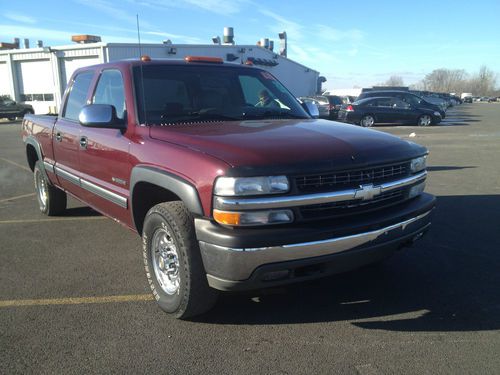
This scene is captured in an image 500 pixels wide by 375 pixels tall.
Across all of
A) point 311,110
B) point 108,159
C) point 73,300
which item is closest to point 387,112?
point 311,110

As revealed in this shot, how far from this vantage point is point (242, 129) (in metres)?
3.42

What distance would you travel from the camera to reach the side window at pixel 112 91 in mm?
3968

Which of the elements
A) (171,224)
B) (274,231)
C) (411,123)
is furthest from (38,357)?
(411,123)

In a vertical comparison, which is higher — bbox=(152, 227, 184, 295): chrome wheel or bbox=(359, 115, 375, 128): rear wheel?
bbox=(359, 115, 375, 128): rear wheel

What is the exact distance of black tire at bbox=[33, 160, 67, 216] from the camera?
6.00 metres

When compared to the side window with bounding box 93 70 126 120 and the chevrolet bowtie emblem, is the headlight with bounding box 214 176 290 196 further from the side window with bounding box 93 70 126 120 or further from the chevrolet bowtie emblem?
the side window with bounding box 93 70 126 120

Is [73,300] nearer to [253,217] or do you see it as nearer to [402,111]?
[253,217]

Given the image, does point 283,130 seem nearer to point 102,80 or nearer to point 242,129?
point 242,129

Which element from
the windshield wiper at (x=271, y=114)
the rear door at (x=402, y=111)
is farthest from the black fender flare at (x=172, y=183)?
the rear door at (x=402, y=111)

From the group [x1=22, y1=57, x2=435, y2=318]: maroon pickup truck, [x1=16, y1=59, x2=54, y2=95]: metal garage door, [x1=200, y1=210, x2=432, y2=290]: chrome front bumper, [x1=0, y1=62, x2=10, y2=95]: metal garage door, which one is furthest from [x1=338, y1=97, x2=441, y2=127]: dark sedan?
[x1=0, y1=62, x2=10, y2=95]: metal garage door

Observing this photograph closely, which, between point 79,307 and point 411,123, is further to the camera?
point 411,123

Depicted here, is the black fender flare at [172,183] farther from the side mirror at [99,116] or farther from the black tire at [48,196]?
the black tire at [48,196]

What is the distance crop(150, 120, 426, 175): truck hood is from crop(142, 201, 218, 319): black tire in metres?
0.50

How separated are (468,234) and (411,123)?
60.3 feet
